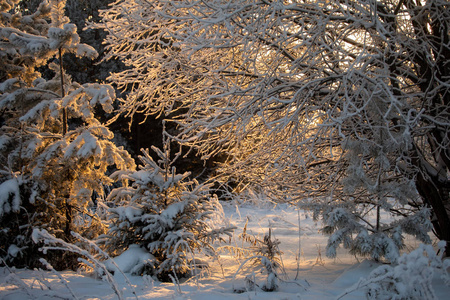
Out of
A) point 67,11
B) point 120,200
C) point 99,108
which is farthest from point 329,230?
point 67,11

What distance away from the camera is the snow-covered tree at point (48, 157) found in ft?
13.4

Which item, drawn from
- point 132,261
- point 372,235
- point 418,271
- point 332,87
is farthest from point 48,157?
point 418,271

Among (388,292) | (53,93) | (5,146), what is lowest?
(388,292)

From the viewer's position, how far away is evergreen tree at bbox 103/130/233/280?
370 centimetres

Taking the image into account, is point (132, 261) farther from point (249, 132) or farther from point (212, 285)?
point (249, 132)

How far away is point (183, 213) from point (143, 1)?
95.6 inches

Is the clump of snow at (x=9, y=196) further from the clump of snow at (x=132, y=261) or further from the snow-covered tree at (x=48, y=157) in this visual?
the clump of snow at (x=132, y=261)

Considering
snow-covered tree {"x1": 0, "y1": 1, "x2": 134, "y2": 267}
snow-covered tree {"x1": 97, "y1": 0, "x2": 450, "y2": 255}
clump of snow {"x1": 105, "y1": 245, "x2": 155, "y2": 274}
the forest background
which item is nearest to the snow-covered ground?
clump of snow {"x1": 105, "y1": 245, "x2": 155, "y2": 274}

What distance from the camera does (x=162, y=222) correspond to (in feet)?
12.2

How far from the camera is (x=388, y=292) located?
2.46 metres

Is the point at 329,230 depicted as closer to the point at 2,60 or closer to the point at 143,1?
the point at 143,1

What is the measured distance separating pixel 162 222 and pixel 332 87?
243 centimetres

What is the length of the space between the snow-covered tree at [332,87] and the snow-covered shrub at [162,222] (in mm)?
677

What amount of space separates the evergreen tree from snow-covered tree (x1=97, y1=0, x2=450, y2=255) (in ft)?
2.16
